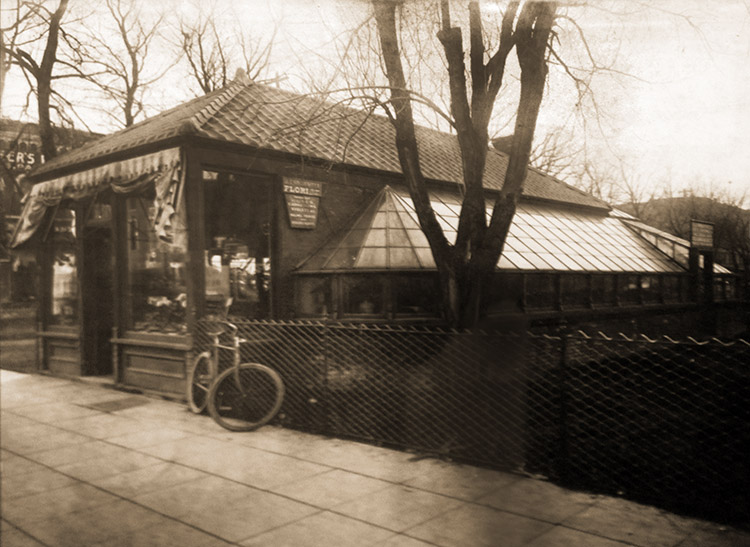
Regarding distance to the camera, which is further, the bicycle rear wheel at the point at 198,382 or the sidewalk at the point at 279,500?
the bicycle rear wheel at the point at 198,382

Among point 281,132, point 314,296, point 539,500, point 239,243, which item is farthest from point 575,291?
point 539,500

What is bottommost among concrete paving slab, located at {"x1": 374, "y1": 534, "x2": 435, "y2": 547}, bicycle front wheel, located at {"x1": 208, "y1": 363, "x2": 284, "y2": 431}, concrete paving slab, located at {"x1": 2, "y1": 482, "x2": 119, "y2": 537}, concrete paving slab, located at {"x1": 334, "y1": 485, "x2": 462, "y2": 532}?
concrete paving slab, located at {"x1": 2, "y1": 482, "x2": 119, "y2": 537}

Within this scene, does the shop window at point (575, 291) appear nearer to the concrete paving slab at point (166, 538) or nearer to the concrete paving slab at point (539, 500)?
the concrete paving slab at point (539, 500)

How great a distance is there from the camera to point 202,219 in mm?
8977

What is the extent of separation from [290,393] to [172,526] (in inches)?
128

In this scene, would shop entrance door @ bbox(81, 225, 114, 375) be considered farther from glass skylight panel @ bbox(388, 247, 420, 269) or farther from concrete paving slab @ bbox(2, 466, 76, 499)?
concrete paving slab @ bbox(2, 466, 76, 499)

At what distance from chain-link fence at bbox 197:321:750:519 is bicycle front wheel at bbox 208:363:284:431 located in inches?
10.1

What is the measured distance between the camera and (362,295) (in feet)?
34.3

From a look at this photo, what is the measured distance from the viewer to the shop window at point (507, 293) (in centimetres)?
1163

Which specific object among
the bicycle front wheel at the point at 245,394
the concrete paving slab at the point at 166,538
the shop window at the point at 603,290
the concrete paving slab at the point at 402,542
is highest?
the shop window at the point at 603,290

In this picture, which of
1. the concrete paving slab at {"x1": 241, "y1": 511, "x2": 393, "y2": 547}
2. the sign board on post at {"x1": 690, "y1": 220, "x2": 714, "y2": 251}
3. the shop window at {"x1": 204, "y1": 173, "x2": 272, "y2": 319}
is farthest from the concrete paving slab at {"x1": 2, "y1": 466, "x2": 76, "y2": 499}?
the sign board on post at {"x1": 690, "y1": 220, "x2": 714, "y2": 251}

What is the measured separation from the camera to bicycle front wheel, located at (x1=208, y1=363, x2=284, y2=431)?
7352 millimetres

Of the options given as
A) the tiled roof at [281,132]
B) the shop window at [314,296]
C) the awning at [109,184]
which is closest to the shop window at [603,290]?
the tiled roof at [281,132]

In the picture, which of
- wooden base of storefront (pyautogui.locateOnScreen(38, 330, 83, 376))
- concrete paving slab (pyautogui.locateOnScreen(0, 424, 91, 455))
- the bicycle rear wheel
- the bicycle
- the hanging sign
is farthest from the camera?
wooden base of storefront (pyautogui.locateOnScreen(38, 330, 83, 376))
